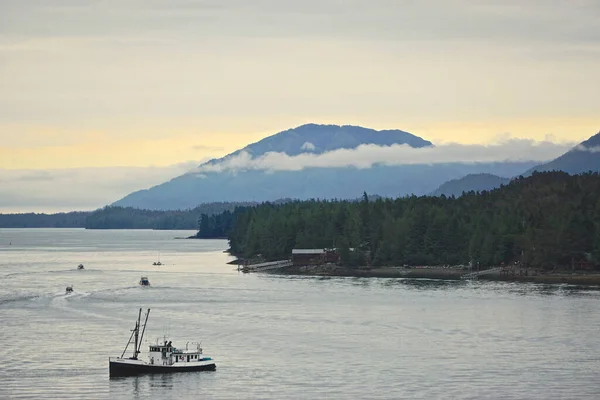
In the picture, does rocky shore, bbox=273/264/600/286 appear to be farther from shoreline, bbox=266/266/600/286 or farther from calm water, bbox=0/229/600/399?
calm water, bbox=0/229/600/399

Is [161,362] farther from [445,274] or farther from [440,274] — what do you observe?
[440,274]

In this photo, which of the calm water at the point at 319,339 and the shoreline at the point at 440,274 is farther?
the shoreline at the point at 440,274

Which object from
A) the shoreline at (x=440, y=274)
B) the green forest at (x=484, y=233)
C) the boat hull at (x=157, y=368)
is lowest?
the boat hull at (x=157, y=368)

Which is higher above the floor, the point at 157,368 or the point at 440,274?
the point at 440,274

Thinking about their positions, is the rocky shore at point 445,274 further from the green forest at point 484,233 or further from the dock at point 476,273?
the green forest at point 484,233

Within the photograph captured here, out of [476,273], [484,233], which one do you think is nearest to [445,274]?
[476,273]

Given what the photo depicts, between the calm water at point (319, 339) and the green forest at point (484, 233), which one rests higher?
the green forest at point (484, 233)

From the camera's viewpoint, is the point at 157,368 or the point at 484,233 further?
the point at 484,233

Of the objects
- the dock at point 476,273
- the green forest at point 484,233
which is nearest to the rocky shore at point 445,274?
the dock at point 476,273
